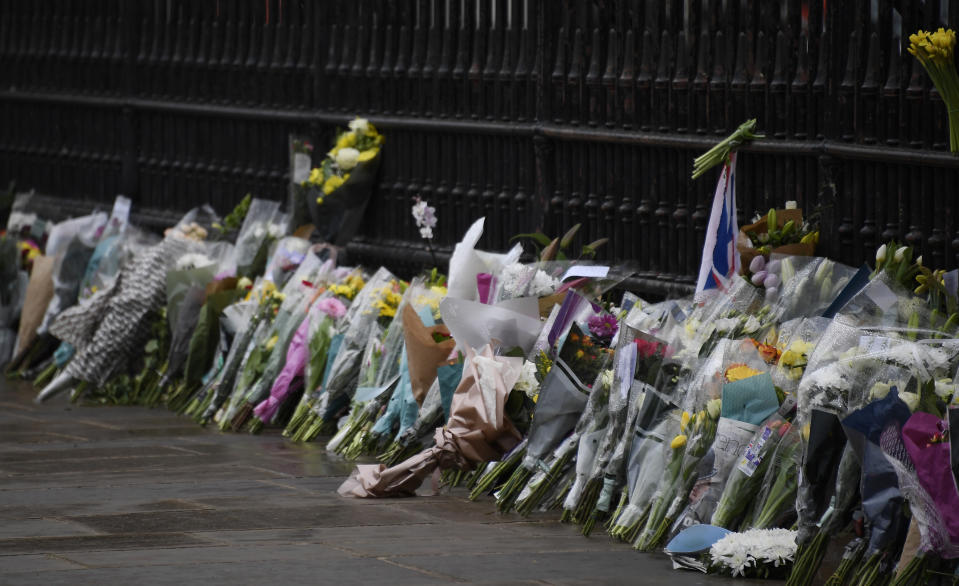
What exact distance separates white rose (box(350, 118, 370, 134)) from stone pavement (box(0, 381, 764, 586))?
2305mm

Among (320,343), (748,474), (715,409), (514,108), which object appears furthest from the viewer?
(514,108)

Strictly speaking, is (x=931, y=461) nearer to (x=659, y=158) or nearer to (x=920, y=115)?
(x=920, y=115)

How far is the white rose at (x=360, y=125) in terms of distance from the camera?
34.6ft

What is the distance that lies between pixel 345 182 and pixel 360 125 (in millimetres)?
352

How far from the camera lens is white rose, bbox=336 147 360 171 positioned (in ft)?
34.3

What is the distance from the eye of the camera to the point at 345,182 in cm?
1052

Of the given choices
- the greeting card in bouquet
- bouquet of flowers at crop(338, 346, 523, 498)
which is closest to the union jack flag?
the greeting card in bouquet

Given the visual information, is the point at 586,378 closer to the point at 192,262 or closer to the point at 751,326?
the point at 751,326

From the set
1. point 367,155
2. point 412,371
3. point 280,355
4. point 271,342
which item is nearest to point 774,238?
point 412,371

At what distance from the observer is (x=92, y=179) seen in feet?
44.9

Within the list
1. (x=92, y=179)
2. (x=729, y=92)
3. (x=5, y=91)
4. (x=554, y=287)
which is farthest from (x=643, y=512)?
(x=5, y=91)

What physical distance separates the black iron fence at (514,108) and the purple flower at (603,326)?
1.03 metres

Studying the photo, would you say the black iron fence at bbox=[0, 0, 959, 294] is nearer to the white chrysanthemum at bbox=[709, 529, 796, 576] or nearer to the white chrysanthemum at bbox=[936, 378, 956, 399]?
the white chrysanthemum at bbox=[936, 378, 956, 399]

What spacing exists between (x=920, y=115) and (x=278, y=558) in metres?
3.24
